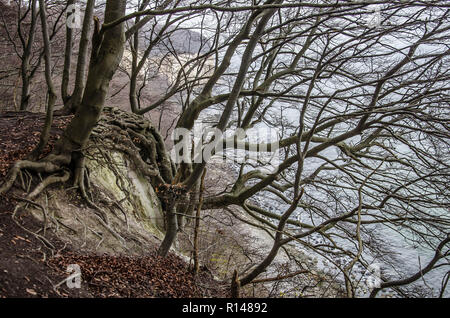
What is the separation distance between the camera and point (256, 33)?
3.62 metres

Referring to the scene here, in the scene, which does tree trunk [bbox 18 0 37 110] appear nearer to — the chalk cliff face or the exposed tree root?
the exposed tree root

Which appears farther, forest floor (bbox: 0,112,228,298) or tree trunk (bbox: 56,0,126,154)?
tree trunk (bbox: 56,0,126,154)

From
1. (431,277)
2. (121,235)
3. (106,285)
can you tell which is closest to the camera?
(106,285)

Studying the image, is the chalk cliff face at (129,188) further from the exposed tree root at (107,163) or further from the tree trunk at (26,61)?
the tree trunk at (26,61)

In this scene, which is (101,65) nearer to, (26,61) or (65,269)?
(65,269)

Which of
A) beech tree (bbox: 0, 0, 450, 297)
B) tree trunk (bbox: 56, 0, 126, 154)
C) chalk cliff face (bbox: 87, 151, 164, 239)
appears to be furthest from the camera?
chalk cliff face (bbox: 87, 151, 164, 239)

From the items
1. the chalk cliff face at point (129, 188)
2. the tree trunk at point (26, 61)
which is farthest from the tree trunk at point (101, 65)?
the tree trunk at point (26, 61)

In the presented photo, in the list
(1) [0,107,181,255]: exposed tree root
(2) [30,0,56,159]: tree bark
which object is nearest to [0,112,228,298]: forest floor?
(1) [0,107,181,255]: exposed tree root

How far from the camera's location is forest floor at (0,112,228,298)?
2279 mm

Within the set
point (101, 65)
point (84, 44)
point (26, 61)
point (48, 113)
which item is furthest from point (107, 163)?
point (26, 61)

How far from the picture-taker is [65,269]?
103 inches
